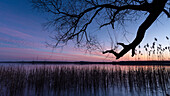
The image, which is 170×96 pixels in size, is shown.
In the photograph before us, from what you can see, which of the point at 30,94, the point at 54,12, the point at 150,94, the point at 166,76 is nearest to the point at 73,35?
the point at 54,12

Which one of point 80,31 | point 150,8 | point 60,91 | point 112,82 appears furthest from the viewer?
point 112,82

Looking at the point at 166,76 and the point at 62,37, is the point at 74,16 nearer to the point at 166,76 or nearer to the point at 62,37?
the point at 62,37

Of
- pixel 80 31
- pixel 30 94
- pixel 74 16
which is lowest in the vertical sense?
pixel 30 94

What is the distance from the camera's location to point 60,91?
217 inches

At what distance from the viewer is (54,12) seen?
9.90 ft

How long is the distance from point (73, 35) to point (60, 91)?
12.4 ft

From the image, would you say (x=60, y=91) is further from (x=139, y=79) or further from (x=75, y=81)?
(x=139, y=79)

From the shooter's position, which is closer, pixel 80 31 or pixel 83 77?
pixel 80 31

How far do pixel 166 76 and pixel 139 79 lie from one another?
2019mm

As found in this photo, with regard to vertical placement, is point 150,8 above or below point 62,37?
above

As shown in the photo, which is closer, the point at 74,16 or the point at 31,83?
the point at 74,16

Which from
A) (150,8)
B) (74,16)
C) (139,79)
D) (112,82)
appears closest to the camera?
(150,8)

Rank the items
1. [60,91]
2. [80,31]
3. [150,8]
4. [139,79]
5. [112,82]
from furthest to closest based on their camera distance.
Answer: [112,82] < [139,79] < [60,91] < [80,31] < [150,8]

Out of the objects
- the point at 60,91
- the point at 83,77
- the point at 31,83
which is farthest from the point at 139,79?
the point at 31,83
